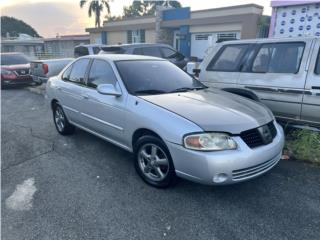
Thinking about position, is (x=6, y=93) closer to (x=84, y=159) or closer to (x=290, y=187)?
(x=84, y=159)

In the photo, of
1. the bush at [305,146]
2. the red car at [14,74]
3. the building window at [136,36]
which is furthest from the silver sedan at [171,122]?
the building window at [136,36]

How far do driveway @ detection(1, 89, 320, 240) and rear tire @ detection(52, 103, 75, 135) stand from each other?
3.23 feet

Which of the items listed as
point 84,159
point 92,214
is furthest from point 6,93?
point 92,214

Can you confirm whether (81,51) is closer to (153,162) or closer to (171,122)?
(153,162)

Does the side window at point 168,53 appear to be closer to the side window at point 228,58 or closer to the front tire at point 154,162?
the side window at point 228,58

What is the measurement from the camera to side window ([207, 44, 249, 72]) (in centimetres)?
521

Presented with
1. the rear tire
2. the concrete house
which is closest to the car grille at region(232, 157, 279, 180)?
the rear tire

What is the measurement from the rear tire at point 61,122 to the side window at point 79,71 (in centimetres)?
80

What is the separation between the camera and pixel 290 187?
3.56m

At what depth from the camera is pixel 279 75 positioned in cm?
467

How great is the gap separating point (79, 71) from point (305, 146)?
4.03 m

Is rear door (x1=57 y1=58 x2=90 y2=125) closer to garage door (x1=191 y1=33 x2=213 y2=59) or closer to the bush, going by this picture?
the bush

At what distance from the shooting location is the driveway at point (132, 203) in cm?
277

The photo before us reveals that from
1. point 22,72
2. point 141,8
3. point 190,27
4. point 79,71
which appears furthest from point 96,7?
point 79,71
